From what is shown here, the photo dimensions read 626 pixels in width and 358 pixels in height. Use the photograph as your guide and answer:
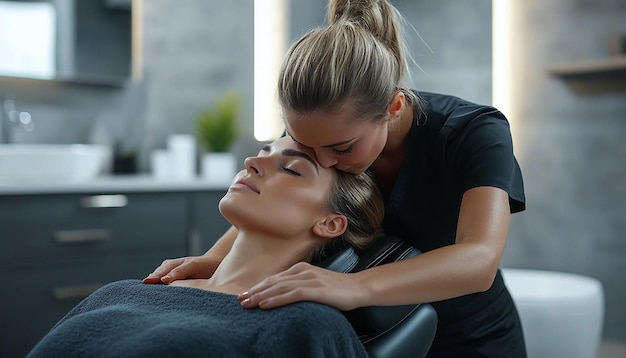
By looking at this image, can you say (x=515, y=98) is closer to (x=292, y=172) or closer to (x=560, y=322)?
(x=560, y=322)

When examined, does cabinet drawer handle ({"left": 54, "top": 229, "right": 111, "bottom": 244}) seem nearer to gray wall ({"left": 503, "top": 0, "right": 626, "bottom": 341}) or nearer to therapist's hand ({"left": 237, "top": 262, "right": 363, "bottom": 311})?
therapist's hand ({"left": 237, "top": 262, "right": 363, "bottom": 311})

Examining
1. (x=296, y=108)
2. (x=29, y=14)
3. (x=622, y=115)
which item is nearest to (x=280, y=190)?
(x=296, y=108)

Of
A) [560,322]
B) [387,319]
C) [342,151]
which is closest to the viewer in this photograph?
[387,319]

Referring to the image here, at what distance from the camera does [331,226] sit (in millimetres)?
1322

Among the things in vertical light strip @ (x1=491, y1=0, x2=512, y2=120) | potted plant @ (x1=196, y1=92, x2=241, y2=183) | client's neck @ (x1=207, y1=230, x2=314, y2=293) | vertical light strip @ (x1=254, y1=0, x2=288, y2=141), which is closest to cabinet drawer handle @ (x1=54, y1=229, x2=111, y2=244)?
potted plant @ (x1=196, y1=92, x2=241, y2=183)

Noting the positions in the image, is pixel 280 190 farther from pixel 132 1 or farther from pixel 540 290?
pixel 132 1

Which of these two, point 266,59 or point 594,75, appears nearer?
point 594,75

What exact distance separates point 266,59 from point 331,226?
8.20ft

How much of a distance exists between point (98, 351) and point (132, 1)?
101 inches

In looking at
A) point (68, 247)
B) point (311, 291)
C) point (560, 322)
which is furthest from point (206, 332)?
point (68, 247)

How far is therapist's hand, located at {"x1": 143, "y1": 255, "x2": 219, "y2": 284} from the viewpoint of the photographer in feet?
4.35

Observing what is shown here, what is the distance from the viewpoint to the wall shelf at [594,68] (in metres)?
3.01

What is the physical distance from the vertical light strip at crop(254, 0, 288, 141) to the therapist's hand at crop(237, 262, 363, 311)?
8.67 feet

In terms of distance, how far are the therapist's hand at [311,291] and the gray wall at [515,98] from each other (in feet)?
7.60
